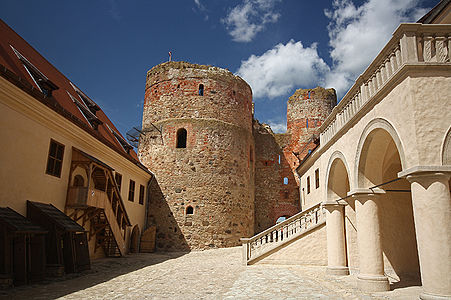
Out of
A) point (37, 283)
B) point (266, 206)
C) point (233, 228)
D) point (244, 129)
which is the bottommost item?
point (37, 283)

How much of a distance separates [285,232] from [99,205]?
26.8ft

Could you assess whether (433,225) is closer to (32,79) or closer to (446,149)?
(446,149)

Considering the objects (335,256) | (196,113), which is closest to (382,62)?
(335,256)

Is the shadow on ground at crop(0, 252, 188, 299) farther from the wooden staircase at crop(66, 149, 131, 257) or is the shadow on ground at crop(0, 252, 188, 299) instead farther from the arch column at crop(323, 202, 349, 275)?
the arch column at crop(323, 202, 349, 275)

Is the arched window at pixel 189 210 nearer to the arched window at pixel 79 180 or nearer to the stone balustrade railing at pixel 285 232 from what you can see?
the stone balustrade railing at pixel 285 232

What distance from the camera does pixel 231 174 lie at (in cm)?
2333

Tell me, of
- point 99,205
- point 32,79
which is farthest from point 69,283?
point 32,79

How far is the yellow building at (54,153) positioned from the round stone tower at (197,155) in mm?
3301

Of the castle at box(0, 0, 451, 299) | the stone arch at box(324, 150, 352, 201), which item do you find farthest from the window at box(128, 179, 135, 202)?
the stone arch at box(324, 150, 352, 201)

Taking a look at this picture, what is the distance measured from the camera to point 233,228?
2264 cm

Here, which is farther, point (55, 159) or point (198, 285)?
point (55, 159)

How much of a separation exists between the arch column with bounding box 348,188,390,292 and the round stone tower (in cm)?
1386

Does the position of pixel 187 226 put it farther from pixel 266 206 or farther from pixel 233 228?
pixel 266 206

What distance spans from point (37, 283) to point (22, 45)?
10879 millimetres
